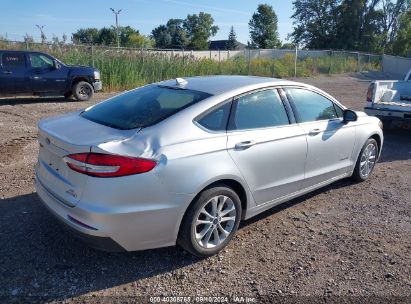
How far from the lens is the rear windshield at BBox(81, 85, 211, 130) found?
Result: 11.4 feet

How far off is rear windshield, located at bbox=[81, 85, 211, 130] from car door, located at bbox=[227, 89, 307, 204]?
1.49ft

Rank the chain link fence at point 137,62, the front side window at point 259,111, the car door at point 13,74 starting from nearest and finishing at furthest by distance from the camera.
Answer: the front side window at point 259,111
the car door at point 13,74
the chain link fence at point 137,62

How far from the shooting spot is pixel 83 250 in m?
3.56

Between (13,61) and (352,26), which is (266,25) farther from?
(13,61)

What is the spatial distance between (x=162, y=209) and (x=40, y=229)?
1554 mm

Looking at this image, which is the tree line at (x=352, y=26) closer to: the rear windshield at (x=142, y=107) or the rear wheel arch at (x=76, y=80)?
the rear wheel arch at (x=76, y=80)

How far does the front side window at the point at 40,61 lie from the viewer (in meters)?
12.4

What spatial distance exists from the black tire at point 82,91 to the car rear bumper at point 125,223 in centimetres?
1043

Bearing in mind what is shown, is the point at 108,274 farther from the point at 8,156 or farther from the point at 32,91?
the point at 32,91

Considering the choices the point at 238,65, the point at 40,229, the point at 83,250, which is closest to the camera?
the point at 83,250

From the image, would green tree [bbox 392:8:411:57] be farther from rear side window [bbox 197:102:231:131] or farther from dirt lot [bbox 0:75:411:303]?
rear side window [bbox 197:102:231:131]

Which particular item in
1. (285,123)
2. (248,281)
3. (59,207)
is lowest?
(248,281)

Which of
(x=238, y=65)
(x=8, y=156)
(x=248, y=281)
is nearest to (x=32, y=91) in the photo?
(x=8, y=156)

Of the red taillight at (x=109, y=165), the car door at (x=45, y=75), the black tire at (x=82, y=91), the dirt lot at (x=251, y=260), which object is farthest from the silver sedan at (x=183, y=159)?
the black tire at (x=82, y=91)
